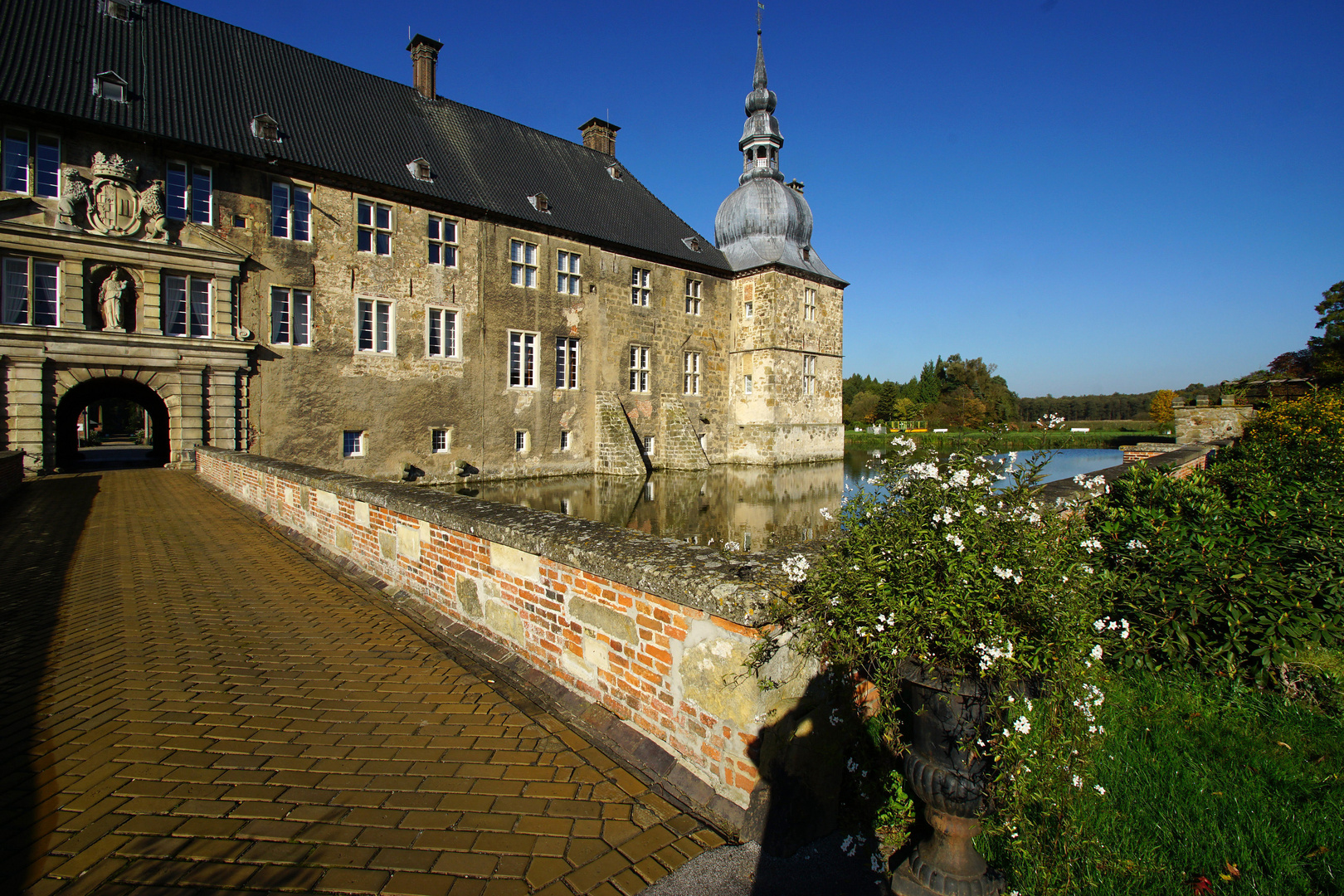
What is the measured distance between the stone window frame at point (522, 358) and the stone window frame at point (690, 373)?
290 inches

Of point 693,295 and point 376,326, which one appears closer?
point 376,326

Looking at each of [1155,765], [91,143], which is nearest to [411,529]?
[1155,765]

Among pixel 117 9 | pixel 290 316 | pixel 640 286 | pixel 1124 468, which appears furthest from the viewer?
pixel 640 286

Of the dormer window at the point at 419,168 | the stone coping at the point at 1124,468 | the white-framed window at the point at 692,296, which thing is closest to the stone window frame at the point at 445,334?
the dormer window at the point at 419,168

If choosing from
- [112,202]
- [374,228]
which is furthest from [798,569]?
[374,228]

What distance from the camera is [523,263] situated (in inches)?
830

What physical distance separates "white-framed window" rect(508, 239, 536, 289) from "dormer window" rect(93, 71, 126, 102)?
9.73 metres

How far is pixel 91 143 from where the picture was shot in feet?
44.9

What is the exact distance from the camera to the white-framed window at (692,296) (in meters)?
26.8

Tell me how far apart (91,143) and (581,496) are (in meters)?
13.7

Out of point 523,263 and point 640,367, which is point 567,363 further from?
point 523,263

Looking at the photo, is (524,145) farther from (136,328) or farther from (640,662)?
(640,662)

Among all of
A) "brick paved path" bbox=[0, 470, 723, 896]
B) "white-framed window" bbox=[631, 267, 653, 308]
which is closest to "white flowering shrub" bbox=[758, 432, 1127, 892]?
"brick paved path" bbox=[0, 470, 723, 896]

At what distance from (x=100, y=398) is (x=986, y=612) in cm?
2192
